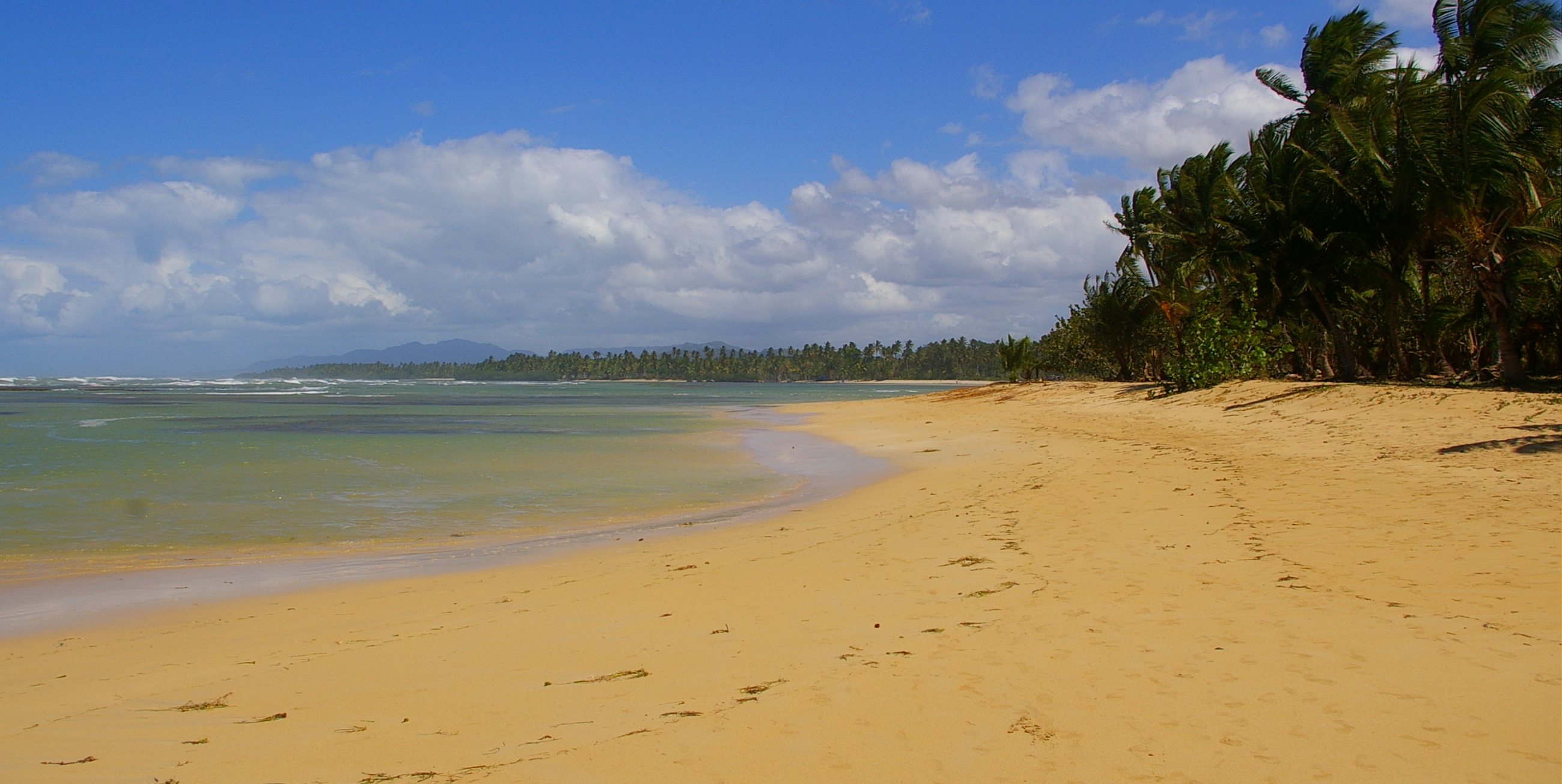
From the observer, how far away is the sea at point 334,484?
35.9ft

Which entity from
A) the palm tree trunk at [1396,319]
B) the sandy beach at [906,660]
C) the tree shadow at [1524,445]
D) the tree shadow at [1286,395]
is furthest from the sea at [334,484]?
the palm tree trunk at [1396,319]

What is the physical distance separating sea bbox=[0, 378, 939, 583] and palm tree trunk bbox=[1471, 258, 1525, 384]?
15999mm

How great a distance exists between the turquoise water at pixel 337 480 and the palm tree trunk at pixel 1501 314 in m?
16.4

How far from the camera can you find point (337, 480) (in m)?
17.2

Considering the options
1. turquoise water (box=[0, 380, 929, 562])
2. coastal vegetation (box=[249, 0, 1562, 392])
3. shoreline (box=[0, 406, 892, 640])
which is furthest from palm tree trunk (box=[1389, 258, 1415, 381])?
shoreline (box=[0, 406, 892, 640])

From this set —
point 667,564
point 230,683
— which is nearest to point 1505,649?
point 667,564

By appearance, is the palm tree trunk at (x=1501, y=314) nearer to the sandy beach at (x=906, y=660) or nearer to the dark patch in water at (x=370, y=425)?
the sandy beach at (x=906, y=660)

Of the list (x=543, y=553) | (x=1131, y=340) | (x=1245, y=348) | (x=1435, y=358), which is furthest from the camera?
(x=1131, y=340)

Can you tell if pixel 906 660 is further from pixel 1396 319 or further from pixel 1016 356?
pixel 1016 356

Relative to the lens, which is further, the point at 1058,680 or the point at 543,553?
the point at 543,553

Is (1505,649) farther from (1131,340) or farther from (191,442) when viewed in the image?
(1131,340)

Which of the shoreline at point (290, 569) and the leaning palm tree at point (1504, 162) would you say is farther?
the leaning palm tree at point (1504, 162)

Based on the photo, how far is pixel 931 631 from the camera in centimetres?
548

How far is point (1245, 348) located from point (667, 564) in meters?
26.1
